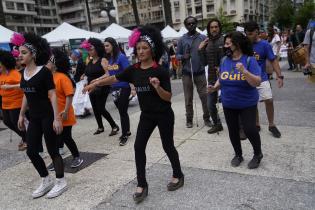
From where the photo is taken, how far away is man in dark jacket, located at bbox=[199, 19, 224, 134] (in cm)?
564

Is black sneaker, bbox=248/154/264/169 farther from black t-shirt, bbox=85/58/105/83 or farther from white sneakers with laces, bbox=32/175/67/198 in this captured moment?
black t-shirt, bbox=85/58/105/83

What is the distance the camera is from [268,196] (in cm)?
344

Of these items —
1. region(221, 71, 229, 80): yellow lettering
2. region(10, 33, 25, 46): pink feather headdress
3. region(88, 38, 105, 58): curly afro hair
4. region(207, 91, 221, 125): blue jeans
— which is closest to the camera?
region(10, 33, 25, 46): pink feather headdress

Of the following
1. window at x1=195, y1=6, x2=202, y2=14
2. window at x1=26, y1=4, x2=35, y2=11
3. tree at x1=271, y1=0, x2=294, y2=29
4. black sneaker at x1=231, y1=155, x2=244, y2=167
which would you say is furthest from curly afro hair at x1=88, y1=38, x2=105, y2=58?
window at x1=26, y1=4, x2=35, y2=11

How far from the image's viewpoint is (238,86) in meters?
4.00

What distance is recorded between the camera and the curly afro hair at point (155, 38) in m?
3.42

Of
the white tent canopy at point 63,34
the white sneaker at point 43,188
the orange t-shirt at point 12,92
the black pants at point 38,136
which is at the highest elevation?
the white tent canopy at point 63,34

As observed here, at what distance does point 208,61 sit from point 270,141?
167 cm

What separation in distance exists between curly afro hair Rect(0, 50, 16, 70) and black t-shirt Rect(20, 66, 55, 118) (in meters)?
2.02

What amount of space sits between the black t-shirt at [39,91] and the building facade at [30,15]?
271 ft

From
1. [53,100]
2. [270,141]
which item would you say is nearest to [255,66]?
A: [270,141]

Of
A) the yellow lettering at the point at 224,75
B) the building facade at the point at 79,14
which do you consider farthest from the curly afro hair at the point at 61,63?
the building facade at the point at 79,14

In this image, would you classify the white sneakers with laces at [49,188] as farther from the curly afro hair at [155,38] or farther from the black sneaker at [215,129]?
the black sneaker at [215,129]

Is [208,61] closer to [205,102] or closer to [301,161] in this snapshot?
[205,102]
